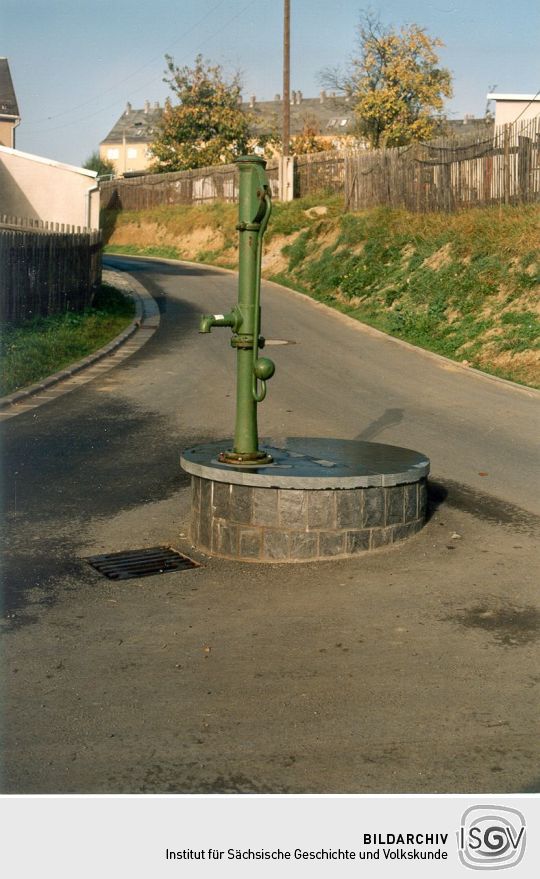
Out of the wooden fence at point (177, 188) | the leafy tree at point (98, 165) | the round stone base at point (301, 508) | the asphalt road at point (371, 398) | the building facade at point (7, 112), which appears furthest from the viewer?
the leafy tree at point (98, 165)

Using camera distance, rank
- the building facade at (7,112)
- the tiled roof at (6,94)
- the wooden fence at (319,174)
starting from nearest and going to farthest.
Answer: the wooden fence at (319,174)
the building facade at (7,112)
the tiled roof at (6,94)

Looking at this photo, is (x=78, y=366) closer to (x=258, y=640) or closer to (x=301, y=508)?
(x=301, y=508)

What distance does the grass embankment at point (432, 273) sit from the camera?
56.2 ft

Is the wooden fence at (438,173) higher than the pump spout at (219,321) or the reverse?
higher

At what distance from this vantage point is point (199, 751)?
14.1 ft

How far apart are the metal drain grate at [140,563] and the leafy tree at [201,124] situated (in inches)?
1887

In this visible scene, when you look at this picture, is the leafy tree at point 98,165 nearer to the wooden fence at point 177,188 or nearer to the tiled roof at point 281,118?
the tiled roof at point 281,118

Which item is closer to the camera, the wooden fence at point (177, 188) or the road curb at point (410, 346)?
the road curb at point (410, 346)

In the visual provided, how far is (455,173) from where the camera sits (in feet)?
78.0

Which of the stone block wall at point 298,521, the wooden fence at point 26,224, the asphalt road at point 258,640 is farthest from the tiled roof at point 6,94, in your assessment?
the stone block wall at point 298,521

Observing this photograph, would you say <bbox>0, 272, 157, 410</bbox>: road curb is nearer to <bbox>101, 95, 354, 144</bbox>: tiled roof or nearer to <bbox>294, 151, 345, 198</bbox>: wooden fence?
<bbox>294, 151, 345, 198</bbox>: wooden fence
